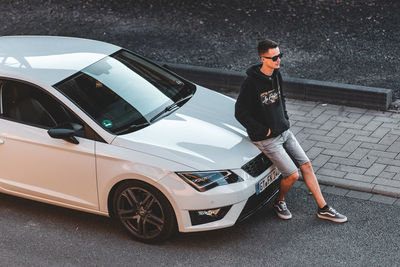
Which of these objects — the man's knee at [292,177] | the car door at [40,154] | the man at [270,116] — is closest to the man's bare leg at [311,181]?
the man at [270,116]

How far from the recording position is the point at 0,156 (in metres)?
6.76

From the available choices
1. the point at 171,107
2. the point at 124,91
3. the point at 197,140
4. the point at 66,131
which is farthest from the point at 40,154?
the point at 197,140

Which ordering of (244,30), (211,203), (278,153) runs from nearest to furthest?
(211,203), (278,153), (244,30)

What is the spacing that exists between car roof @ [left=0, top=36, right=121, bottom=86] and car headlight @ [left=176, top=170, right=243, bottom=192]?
1715mm

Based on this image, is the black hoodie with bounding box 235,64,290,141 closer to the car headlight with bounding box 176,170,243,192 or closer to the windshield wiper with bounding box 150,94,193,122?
the car headlight with bounding box 176,170,243,192

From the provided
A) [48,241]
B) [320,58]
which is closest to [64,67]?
[48,241]

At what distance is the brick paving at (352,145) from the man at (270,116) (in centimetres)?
87

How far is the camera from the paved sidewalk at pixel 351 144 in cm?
741

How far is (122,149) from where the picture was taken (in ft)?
20.4

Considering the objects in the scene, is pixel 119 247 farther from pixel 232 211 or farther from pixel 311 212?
pixel 311 212

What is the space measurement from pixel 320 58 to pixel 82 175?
5893mm

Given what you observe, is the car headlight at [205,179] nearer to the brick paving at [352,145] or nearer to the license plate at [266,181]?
the license plate at [266,181]

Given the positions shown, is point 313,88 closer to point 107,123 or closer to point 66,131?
point 107,123

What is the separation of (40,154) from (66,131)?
1.57 feet
